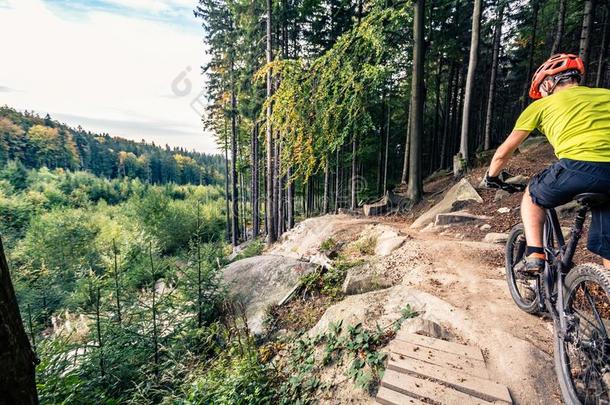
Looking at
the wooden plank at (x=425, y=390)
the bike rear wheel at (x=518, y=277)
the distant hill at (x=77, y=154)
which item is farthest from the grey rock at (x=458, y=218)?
the distant hill at (x=77, y=154)

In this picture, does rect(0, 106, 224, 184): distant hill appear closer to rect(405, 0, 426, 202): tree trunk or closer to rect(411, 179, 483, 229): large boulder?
rect(405, 0, 426, 202): tree trunk

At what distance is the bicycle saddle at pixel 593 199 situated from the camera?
81.4 inches

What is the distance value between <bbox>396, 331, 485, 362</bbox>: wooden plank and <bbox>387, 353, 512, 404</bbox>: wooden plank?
30 centimetres

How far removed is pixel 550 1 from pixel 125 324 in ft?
89.3

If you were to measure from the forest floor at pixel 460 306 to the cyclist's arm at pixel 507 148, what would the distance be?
1.73 metres

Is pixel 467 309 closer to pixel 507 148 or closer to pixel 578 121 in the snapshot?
pixel 507 148

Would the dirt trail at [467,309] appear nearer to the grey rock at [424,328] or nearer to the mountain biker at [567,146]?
the grey rock at [424,328]

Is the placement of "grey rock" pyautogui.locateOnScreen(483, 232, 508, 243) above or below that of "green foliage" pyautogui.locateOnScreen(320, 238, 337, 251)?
above

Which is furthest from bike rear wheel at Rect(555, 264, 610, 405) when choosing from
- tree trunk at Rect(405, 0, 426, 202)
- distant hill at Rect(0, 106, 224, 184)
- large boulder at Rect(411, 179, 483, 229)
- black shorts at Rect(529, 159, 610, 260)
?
distant hill at Rect(0, 106, 224, 184)

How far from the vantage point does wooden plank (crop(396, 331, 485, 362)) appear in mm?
2693

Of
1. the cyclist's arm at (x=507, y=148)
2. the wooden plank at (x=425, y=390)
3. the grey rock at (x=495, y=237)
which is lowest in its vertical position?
the wooden plank at (x=425, y=390)

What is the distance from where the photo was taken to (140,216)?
28156 mm

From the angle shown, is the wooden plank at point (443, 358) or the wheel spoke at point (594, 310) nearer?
the wheel spoke at point (594, 310)

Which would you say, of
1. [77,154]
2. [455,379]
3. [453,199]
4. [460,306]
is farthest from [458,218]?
[77,154]
